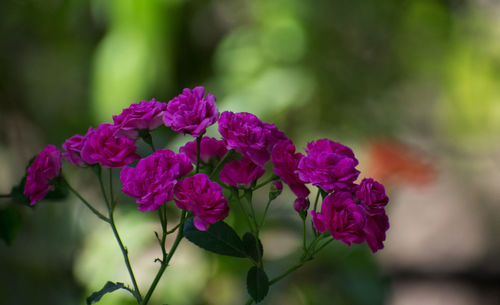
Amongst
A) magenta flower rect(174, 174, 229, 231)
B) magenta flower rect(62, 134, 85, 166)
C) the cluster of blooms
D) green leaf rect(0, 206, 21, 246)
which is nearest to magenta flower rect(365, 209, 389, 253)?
the cluster of blooms

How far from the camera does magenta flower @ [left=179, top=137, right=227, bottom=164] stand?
0.53 meters

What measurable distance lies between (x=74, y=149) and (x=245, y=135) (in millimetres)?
141

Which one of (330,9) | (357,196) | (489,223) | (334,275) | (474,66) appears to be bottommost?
(357,196)

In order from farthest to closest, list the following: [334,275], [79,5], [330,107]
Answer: [330,107] < [79,5] < [334,275]

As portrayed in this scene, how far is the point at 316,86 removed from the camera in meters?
2.32

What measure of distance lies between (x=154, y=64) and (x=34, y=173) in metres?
1.74

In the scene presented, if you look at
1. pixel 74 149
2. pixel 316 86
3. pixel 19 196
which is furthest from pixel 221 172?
pixel 316 86

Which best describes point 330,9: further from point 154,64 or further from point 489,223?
point 489,223

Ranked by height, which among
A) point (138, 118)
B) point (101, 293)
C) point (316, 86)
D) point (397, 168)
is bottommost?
point (101, 293)

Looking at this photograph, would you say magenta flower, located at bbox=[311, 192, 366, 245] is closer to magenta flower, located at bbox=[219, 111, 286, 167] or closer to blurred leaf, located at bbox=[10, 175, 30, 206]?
magenta flower, located at bbox=[219, 111, 286, 167]

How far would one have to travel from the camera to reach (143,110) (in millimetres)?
499

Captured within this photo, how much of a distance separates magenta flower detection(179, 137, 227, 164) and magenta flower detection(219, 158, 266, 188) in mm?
32

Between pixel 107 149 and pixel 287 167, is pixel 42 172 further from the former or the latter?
pixel 287 167

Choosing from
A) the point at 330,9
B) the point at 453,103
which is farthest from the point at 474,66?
the point at 330,9
